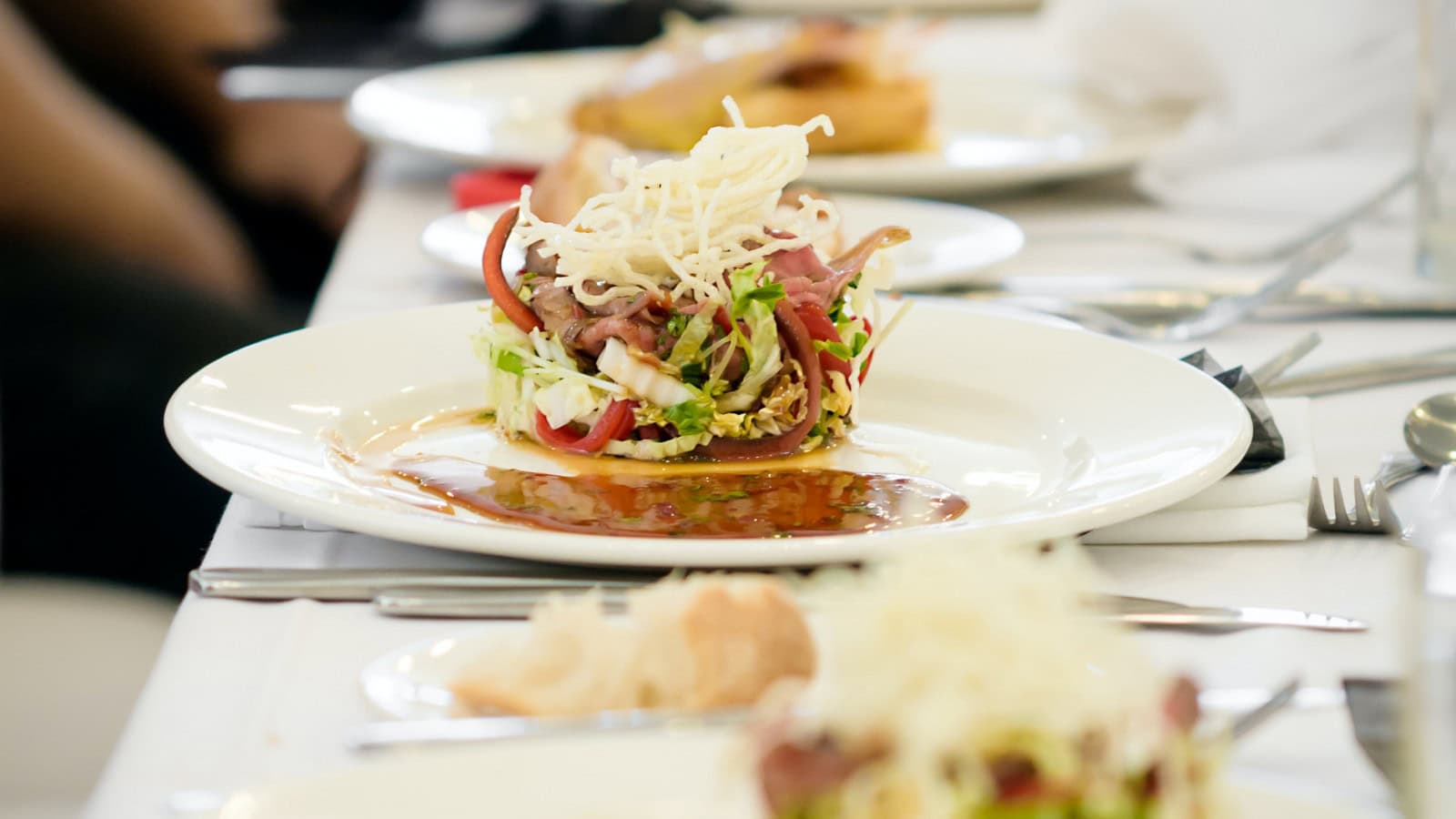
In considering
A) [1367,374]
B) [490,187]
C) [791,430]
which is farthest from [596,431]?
[490,187]

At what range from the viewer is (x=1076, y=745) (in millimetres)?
553

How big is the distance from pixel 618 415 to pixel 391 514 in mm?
391

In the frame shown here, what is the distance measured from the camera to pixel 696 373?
1.47 meters

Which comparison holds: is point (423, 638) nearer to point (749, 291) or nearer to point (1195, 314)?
point (749, 291)

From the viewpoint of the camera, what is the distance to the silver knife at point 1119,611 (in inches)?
39.0

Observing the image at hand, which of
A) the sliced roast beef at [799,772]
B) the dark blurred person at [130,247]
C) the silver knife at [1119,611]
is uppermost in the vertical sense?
the sliced roast beef at [799,772]

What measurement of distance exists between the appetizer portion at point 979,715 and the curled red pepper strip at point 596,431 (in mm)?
855

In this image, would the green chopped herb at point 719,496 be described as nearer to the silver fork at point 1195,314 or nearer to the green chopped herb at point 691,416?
the green chopped herb at point 691,416

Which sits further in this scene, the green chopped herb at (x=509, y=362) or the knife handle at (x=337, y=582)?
the green chopped herb at (x=509, y=362)

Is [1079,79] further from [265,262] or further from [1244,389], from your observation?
[265,262]

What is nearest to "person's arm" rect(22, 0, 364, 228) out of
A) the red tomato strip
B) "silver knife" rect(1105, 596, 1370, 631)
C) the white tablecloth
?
the red tomato strip

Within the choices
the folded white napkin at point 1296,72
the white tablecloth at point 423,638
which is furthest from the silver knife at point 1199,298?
the folded white napkin at point 1296,72

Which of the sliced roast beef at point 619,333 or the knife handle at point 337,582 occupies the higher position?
the sliced roast beef at point 619,333

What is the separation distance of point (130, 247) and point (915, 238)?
2129 mm
